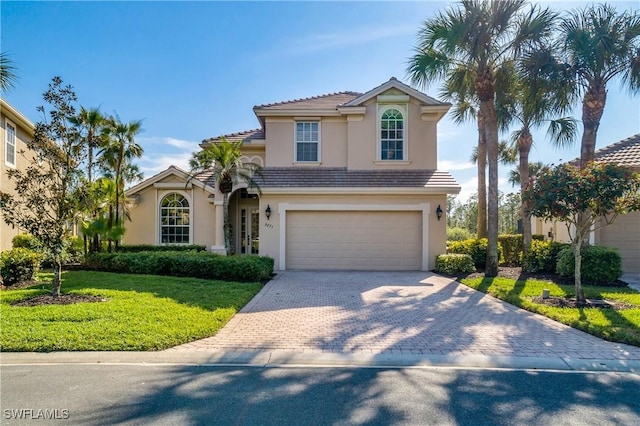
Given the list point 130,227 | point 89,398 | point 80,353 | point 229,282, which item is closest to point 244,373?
point 89,398

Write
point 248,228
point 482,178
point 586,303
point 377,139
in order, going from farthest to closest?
point 482,178 → point 248,228 → point 377,139 → point 586,303

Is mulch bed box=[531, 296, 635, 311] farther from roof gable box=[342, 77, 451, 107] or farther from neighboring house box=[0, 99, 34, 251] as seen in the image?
neighboring house box=[0, 99, 34, 251]

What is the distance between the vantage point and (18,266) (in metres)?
10.8

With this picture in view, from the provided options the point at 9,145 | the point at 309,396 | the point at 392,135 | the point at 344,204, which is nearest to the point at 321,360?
the point at 309,396

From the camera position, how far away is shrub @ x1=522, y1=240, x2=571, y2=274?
41.9 feet

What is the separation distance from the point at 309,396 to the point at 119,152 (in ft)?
47.1

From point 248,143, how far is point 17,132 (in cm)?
956

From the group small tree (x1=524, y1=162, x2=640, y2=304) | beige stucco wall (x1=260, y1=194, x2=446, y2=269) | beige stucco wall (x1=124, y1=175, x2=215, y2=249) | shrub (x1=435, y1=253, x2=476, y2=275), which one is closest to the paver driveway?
small tree (x1=524, y1=162, x2=640, y2=304)

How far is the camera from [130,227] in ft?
58.9

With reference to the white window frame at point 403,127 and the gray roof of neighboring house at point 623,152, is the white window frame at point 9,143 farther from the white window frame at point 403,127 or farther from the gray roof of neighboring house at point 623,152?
the gray roof of neighboring house at point 623,152

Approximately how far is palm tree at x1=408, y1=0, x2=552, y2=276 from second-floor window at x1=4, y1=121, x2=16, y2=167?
1569 centimetres

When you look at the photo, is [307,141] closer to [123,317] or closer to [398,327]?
[398,327]

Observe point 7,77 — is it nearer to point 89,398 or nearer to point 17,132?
point 17,132

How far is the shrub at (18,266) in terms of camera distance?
420 inches
